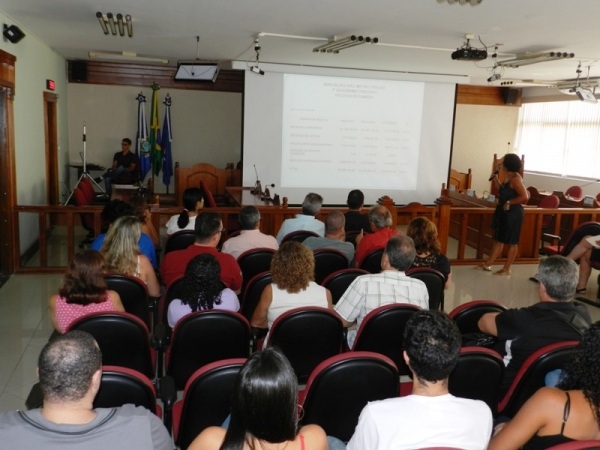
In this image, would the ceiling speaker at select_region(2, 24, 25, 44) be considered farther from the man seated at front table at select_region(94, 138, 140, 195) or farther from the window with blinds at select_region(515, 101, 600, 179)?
the window with blinds at select_region(515, 101, 600, 179)

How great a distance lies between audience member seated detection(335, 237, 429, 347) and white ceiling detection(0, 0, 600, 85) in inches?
109

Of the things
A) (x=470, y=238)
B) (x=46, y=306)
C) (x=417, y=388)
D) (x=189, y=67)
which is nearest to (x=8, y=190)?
(x=46, y=306)

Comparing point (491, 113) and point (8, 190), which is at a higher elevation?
point (491, 113)

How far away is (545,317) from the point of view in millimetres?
2623

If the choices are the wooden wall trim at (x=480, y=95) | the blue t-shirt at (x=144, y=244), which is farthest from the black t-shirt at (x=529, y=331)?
the wooden wall trim at (x=480, y=95)

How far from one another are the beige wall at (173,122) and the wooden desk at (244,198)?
266cm

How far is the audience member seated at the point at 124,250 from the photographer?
12.2ft

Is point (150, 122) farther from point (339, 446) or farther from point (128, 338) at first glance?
→ point (339, 446)

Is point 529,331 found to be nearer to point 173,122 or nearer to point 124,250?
point 124,250

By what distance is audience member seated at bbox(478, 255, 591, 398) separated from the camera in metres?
2.59

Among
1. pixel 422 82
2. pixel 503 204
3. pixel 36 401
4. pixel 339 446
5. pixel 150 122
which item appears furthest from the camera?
pixel 150 122

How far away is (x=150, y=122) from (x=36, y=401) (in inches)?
380

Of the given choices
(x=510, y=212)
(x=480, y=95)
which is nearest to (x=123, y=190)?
(x=510, y=212)

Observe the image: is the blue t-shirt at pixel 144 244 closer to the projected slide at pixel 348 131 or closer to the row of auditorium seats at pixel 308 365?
the row of auditorium seats at pixel 308 365
